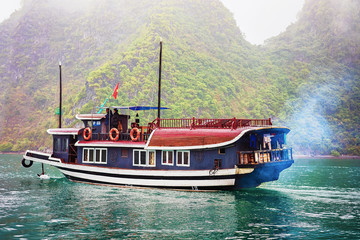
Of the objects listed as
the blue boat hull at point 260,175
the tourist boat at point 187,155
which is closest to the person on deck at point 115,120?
the tourist boat at point 187,155

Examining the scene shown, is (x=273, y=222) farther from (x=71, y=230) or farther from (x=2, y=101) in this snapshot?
(x=2, y=101)

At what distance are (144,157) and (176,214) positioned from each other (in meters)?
6.77

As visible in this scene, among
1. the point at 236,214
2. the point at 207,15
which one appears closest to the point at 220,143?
the point at 236,214

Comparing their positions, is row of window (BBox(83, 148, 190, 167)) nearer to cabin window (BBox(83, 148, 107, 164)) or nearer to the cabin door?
cabin window (BBox(83, 148, 107, 164))

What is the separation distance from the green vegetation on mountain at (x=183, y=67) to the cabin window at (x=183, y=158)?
7164 cm

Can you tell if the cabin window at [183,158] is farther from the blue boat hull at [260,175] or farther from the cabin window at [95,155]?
the cabin window at [95,155]

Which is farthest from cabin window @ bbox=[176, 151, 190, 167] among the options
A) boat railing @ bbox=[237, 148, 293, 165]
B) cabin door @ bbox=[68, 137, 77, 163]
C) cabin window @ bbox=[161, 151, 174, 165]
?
cabin door @ bbox=[68, 137, 77, 163]

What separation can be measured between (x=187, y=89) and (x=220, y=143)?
281 feet

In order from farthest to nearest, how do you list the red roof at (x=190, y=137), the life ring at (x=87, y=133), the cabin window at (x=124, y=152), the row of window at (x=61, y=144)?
the row of window at (x=61, y=144) → the life ring at (x=87, y=133) → the cabin window at (x=124, y=152) → the red roof at (x=190, y=137)

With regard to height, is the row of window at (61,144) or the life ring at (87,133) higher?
the life ring at (87,133)

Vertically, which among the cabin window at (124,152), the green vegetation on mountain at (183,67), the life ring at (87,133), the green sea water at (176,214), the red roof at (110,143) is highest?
the green vegetation on mountain at (183,67)

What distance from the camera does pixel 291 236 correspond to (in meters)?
13.5

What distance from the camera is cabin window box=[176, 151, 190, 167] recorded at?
2120 cm

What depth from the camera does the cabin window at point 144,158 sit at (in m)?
22.4
